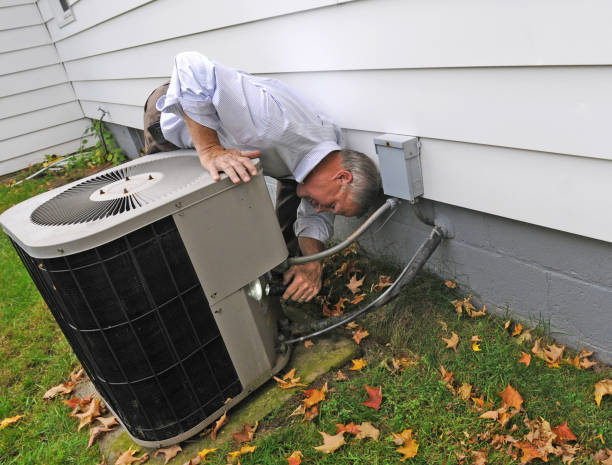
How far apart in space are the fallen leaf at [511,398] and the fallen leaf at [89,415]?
6.35ft

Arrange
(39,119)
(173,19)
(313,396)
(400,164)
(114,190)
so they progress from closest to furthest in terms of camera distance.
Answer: (114,190) → (313,396) → (400,164) → (173,19) → (39,119)

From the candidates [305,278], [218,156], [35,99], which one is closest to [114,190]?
[218,156]

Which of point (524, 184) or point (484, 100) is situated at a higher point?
point (484, 100)

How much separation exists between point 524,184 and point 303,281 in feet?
3.72

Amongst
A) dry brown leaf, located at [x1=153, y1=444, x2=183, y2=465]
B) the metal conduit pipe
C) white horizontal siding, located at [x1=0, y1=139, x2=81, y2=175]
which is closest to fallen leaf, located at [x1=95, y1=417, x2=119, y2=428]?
dry brown leaf, located at [x1=153, y1=444, x2=183, y2=465]

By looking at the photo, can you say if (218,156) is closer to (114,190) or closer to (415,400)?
(114,190)

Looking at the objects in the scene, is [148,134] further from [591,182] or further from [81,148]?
[81,148]

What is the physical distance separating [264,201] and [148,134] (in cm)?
136

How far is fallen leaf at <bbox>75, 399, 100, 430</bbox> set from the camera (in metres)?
2.45

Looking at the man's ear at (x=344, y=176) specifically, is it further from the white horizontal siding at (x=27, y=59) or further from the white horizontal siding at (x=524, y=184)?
the white horizontal siding at (x=27, y=59)

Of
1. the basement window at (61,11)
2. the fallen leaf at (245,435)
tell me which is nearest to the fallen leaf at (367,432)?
the fallen leaf at (245,435)

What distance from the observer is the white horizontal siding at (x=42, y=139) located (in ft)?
25.0

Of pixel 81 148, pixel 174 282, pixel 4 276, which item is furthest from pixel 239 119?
pixel 81 148

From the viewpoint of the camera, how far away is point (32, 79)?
24.8ft
